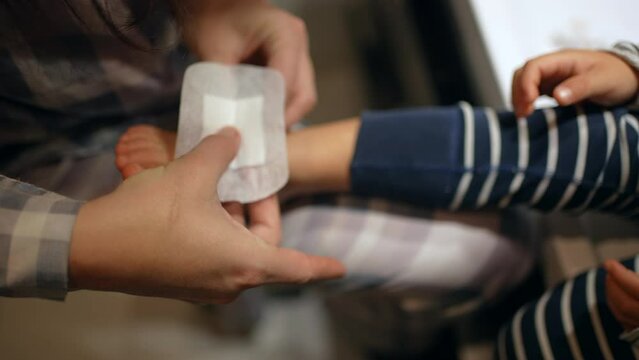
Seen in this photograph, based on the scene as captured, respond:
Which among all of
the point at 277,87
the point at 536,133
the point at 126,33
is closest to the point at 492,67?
the point at 536,133

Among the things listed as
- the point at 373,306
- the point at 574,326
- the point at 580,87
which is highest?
the point at 580,87

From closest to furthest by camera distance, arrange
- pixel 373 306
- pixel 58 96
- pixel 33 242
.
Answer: pixel 33 242 → pixel 58 96 → pixel 373 306

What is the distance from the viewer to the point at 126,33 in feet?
1.14

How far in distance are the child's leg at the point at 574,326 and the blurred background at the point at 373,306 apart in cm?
5

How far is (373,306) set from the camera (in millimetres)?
702

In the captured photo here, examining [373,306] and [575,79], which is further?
[373,306]

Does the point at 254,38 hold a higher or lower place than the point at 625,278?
higher

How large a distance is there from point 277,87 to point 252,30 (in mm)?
59

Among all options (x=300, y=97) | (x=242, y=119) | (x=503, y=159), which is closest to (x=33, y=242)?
(x=242, y=119)

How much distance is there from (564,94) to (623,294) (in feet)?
0.57

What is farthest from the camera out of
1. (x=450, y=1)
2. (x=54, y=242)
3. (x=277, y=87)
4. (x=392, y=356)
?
(x=392, y=356)

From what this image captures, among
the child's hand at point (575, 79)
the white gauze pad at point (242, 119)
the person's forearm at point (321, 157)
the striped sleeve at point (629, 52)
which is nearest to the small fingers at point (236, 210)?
the white gauze pad at point (242, 119)

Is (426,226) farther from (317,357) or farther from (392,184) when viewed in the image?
(317,357)

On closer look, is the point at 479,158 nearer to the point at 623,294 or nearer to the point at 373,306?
the point at 623,294
